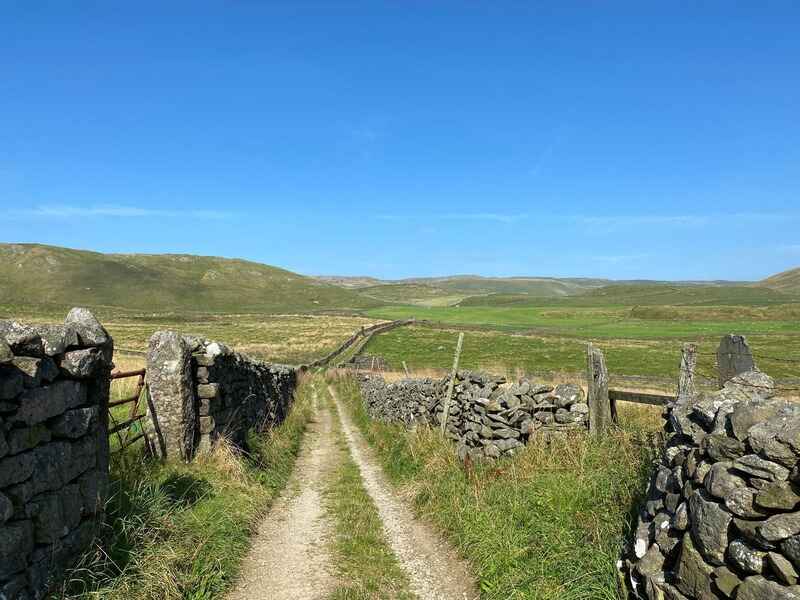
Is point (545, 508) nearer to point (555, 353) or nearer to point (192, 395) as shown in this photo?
point (192, 395)

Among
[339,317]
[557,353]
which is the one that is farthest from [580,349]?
[339,317]

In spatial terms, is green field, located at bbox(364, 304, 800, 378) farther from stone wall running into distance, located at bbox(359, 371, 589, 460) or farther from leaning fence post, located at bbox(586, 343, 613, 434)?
leaning fence post, located at bbox(586, 343, 613, 434)

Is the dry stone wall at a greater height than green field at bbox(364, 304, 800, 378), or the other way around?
the dry stone wall

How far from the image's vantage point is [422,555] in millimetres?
6762

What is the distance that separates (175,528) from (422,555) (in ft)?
9.93

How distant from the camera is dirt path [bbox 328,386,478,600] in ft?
19.1

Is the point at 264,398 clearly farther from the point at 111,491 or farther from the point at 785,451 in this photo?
the point at 785,451

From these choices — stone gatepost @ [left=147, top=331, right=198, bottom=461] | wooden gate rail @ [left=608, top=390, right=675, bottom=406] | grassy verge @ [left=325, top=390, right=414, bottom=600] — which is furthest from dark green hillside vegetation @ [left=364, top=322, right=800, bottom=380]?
stone gatepost @ [left=147, top=331, right=198, bottom=461]

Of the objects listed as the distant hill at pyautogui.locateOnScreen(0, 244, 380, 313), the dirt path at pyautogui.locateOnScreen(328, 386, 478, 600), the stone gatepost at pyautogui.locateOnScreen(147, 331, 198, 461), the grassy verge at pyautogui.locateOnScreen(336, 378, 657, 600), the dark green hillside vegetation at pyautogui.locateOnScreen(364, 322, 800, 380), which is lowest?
the dark green hillside vegetation at pyautogui.locateOnScreen(364, 322, 800, 380)

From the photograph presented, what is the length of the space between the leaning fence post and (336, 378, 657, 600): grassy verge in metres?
0.30

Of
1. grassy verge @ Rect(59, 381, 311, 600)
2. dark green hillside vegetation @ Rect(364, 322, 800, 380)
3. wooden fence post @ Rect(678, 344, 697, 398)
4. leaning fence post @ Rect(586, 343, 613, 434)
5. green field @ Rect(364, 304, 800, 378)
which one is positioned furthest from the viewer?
green field @ Rect(364, 304, 800, 378)

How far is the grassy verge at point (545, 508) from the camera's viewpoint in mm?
5141

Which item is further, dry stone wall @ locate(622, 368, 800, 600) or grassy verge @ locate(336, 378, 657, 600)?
grassy verge @ locate(336, 378, 657, 600)

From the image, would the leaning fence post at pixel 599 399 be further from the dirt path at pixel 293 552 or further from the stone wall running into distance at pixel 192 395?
the stone wall running into distance at pixel 192 395
